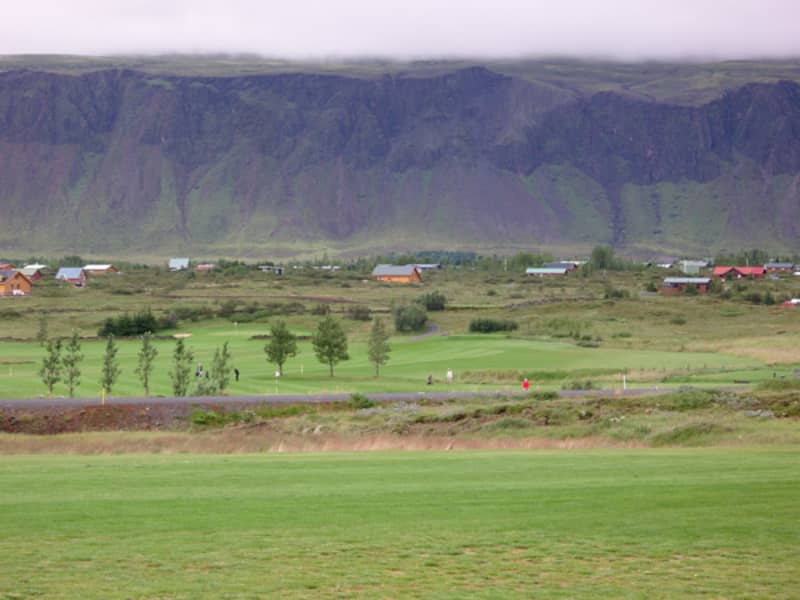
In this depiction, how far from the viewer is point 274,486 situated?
71.7ft

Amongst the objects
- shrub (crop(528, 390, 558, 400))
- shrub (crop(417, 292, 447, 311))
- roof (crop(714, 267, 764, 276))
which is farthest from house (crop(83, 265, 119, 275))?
shrub (crop(528, 390, 558, 400))

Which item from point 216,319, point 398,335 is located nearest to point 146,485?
point 398,335

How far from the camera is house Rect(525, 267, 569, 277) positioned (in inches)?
7318

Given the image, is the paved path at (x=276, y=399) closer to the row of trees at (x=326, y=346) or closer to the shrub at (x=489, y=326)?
the row of trees at (x=326, y=346)

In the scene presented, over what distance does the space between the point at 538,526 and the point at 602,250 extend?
609 feet

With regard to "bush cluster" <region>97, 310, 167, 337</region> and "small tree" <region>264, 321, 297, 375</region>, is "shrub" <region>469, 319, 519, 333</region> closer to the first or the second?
"bush cluster" <region>97, 310, 167, 337</region>

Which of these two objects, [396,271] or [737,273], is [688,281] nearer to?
[737,273]

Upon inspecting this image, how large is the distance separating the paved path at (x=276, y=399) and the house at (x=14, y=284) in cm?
9916

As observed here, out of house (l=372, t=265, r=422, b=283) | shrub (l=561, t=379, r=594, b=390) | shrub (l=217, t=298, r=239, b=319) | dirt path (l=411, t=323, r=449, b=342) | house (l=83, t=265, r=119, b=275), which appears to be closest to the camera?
shrub (l=561, t=379, r=594, b=390)

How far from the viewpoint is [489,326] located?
92.9 meters

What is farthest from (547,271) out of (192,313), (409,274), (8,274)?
(192,313)

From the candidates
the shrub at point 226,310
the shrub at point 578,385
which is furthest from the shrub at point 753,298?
the shrub at point 578,385

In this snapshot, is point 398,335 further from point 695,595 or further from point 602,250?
point 602,250

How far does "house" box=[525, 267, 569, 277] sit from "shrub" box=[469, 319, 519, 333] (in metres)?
91.2
